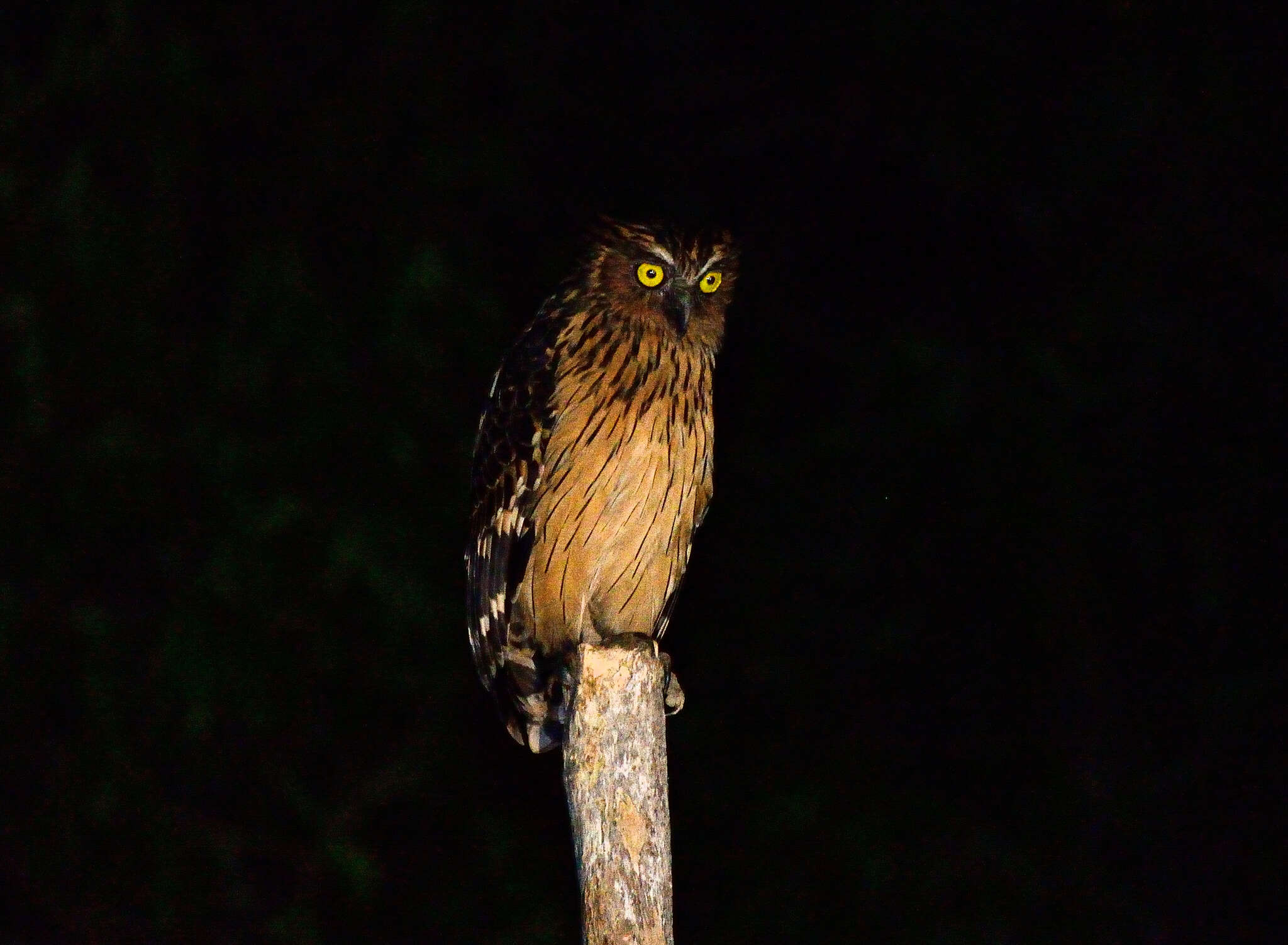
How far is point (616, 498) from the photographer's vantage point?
1897 millimetres

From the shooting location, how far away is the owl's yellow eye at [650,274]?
1866mm

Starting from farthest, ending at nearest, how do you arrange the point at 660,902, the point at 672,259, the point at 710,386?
the point at 710,386, the point at 672,259, the point at 660,902

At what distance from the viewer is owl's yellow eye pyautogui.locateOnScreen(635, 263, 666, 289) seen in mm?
1866

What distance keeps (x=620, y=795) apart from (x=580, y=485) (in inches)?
17.8

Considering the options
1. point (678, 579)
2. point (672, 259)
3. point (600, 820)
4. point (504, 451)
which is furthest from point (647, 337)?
point (600, 820)

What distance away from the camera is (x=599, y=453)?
1.88 metres

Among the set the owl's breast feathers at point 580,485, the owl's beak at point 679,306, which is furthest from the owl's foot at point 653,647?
the owl's beak at point 679,306

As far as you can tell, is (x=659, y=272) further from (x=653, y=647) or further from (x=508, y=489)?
(x=653, y=647)

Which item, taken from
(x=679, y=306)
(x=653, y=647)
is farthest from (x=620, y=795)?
(x=679, y=306)

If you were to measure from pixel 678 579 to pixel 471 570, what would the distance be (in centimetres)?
30

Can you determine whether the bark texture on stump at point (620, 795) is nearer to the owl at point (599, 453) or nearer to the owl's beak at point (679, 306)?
the owl at point (599, 453)

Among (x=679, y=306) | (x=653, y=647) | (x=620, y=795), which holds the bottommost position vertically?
(x=620, y=795)

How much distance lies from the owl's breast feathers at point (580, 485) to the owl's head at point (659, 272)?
0.08 feet

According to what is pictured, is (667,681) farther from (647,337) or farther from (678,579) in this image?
(647,337)
